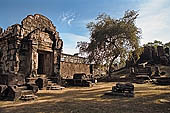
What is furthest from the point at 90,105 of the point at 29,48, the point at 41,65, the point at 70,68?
the point at 70,68

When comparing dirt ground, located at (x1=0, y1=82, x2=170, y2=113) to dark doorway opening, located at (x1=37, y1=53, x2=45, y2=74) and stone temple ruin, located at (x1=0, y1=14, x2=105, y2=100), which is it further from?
dark doorway opening, located at (x1=37, y1=53, x2=45, y2=74)

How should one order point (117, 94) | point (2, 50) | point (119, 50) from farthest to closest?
point (119, 50), point (2, 50), point (117, 94)

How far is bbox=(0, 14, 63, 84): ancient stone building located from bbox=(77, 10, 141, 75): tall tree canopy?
719cm

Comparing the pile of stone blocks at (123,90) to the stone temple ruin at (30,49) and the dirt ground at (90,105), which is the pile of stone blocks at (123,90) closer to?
the dirt ground at (90,105)

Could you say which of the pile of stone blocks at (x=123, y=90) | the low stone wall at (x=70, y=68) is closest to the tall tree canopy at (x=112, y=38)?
the low stone wall at (x=70, y=68)

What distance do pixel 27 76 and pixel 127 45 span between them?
44.2 ft

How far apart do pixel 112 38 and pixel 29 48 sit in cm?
1155

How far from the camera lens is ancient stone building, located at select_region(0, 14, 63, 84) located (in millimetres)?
10281

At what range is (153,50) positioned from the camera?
3119cm

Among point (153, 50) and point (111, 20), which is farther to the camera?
point (153, 50)

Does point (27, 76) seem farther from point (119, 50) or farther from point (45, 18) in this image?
point (119, 50)

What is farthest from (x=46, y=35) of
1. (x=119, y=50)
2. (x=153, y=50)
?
(x=153, y=50)

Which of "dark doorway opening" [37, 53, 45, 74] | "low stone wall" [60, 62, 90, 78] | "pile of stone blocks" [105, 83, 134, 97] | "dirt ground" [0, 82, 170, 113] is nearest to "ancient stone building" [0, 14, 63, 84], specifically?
"dark doorway opening" [37, 53, 45, 74]

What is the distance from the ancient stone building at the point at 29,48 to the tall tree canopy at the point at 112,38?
23.6 ft
